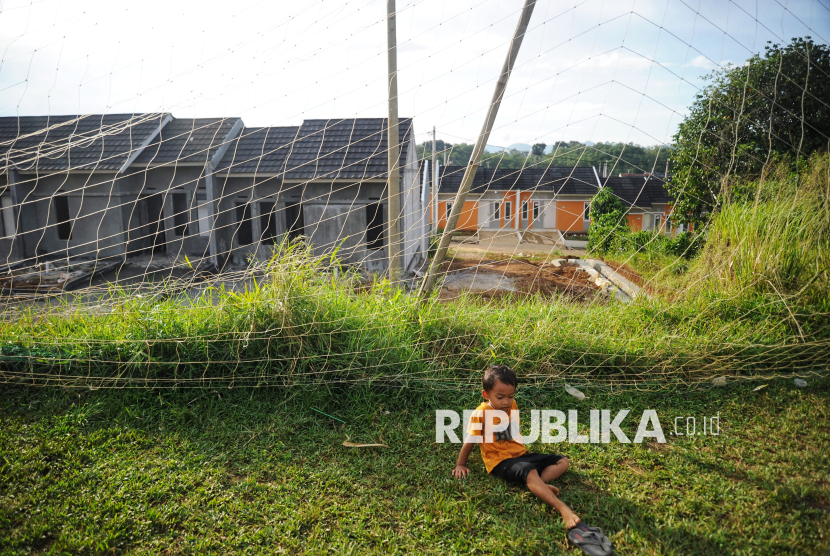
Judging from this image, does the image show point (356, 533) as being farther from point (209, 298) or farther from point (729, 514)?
point (209, 298)

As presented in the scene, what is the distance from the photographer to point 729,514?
218 centimetres

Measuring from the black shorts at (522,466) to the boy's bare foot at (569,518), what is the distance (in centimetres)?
25

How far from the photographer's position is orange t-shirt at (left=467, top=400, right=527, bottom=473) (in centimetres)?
247

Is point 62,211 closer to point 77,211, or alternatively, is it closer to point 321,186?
point 77,211

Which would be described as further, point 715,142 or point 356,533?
point 715,142

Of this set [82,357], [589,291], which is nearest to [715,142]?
[589,291]

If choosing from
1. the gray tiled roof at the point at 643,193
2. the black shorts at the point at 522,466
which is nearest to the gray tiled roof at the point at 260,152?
the black shorts at the point at 522,466

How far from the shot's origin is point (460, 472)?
8.09ft

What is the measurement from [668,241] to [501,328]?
6.94 m

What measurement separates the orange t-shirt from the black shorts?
3 centimetres

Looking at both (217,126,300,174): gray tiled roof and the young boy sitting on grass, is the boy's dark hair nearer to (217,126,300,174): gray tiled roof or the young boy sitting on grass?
the young boy sitting on grass

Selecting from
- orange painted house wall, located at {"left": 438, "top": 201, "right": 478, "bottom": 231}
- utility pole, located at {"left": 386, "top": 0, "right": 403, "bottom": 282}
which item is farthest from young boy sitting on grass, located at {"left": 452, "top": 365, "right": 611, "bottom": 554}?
utility pole, located at {"left": 386, "top": 0, "right": 403, "bottom": 282}

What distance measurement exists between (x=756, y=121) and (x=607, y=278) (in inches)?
116

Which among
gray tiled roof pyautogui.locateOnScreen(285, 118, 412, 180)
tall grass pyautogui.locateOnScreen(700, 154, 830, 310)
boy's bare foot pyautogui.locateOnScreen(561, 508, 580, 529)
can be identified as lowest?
boy's bare foot pyautogui.locateOnScreen(561, 508, 580, 529)
